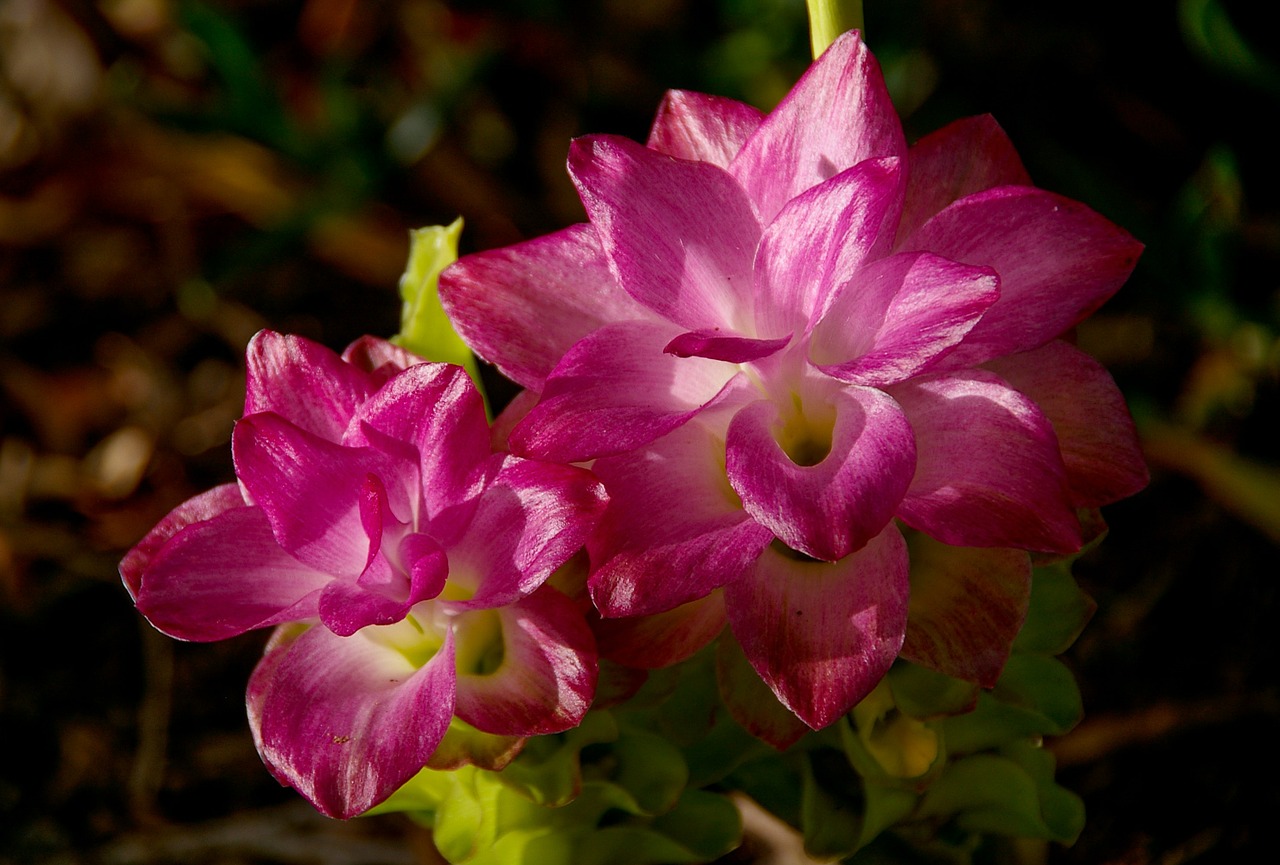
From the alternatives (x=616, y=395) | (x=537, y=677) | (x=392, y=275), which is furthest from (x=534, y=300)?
(x=392, y=275)

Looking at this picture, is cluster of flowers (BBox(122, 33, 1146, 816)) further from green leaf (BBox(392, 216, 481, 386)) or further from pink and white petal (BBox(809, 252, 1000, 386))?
green leaf (BBox(392, 216, 481, 386))

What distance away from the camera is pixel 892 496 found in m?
0.46

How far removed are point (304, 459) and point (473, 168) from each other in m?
1.41

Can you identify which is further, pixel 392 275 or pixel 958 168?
pixel 392 275

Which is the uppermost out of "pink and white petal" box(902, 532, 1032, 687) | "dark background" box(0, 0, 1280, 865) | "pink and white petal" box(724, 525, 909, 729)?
"pink and white petal" box(724, 525, 909, 729)

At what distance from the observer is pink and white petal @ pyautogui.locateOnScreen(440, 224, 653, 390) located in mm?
564

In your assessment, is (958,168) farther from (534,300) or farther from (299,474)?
(299,474)

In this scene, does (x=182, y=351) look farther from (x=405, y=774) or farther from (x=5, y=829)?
(x=405, y=774)

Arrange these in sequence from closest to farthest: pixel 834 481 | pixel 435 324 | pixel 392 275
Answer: pixel 834 481 → pixel 435 324 → pixel 392 275

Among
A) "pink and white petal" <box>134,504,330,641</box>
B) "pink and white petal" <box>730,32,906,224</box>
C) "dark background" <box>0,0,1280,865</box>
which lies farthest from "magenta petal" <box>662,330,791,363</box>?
"dark background" <box>0,0,1280,865</box>

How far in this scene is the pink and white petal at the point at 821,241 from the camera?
1.64ft

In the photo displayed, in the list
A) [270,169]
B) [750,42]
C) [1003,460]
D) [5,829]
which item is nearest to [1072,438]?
[1003,460]

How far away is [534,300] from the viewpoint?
22.5 inches

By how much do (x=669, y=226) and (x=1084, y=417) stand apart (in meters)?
0.22
